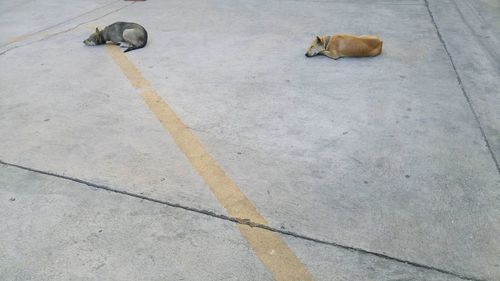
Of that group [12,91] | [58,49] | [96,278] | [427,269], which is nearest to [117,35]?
[58,49]

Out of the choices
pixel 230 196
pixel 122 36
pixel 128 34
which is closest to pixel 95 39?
pixel 122 36

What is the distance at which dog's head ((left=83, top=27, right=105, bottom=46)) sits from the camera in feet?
20.2

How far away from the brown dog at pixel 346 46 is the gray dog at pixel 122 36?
2.43m

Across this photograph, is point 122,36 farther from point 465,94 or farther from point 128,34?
point 465,94

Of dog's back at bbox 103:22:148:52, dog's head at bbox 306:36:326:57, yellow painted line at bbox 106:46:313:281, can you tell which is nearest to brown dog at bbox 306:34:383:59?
dog's head at bbox 306:36:326:57

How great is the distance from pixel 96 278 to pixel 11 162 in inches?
68.3

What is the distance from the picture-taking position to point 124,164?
3492 mm

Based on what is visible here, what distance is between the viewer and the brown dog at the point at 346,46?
5.23 metres

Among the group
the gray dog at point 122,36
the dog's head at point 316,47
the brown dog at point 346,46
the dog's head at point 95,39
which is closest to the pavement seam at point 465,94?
the brown dog at point 346,46

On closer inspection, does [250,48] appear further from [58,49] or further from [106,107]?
[58,49]

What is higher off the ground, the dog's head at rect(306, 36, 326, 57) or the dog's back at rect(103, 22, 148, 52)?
the dog's back at rect(103, 22, 148, 52)

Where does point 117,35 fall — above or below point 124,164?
above

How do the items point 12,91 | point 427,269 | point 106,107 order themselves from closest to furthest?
point 427,269, point 106,107, point 12,91

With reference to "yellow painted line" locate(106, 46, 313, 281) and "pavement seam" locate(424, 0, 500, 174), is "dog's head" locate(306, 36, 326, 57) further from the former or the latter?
"yellow painted line" locate(106, 46, 313, 281)
